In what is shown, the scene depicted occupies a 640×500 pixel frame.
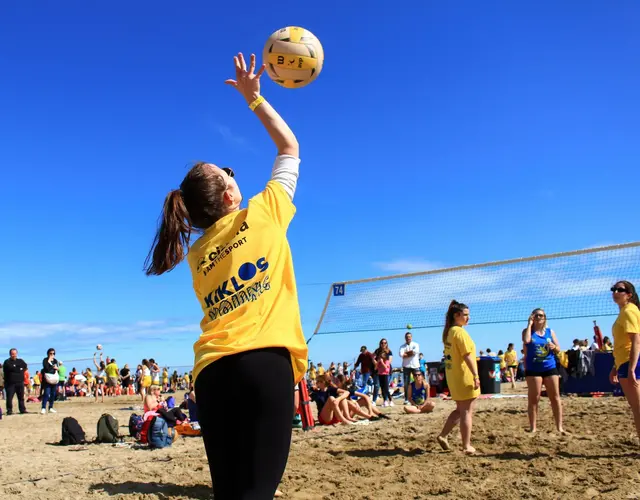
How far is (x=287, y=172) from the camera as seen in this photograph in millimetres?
1986

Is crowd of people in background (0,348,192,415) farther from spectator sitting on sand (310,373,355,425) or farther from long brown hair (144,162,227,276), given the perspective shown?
long brown hair (144,162,227,276)

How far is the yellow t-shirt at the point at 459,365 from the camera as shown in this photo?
623 cm

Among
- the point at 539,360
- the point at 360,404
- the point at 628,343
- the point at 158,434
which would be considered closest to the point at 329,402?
the point at 360,404

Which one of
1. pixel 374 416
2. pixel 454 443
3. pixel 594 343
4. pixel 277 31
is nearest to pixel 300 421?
pixel 374 416

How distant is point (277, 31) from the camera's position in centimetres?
299

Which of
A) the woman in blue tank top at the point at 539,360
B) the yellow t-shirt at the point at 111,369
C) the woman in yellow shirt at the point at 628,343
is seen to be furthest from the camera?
the yellow t-shirt at the point at 111,369

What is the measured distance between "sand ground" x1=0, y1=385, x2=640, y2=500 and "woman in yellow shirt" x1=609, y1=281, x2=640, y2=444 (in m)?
0.61

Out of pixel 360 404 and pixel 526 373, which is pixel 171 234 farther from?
pixel 360 404

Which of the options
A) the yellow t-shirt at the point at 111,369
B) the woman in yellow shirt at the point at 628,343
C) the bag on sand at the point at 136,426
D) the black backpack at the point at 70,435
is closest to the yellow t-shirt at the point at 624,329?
the woman in yellow shirt at the point at 628,343

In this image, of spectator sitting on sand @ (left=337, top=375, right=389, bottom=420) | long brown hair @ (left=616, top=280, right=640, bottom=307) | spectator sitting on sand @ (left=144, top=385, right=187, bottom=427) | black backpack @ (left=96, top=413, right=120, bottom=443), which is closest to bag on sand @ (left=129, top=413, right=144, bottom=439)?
black backpack @ (left=96, top=413, right=120, bottom=443)

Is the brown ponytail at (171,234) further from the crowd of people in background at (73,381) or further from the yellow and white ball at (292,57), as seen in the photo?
the crowd of people in background at (73,381)

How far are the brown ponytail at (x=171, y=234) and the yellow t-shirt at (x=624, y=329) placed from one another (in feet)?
16.5

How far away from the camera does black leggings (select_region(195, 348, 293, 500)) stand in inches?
63.2

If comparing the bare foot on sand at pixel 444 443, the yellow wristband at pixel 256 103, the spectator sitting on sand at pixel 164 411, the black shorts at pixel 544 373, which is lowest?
the bare foot on sand at pixel 444 443
